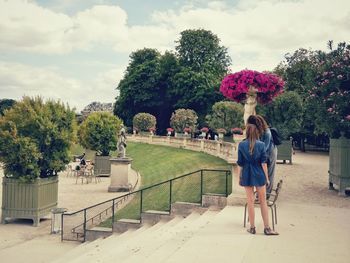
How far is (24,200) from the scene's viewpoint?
1558 centimetres

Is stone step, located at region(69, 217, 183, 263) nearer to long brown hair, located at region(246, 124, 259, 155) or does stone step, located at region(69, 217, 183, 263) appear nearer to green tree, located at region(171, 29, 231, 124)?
long brown hair, located at region(246, 124, 259, 155)

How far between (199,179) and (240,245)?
6341 millimetres

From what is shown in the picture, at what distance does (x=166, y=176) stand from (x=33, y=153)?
950cm

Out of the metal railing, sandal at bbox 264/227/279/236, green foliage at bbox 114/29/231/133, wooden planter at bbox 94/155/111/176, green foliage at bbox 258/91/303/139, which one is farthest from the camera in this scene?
green foliage at bbox 114/29/231/133

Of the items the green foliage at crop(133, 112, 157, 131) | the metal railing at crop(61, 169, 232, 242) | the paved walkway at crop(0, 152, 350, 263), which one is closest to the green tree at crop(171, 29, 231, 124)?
the green foliage at crop(133, 112, 157, 131)

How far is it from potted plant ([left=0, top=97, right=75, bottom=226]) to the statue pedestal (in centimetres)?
581

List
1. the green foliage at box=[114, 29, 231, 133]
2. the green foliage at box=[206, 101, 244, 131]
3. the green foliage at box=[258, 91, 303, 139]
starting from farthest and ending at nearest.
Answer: the green foliage at box=[114, 29, 231, 133]
the green foliage at box=[206, 101, 244, 131]
the green foliage at box=[258, 91, 303, 139]

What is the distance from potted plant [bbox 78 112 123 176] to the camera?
3111 cm

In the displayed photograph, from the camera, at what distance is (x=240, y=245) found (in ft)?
23.5

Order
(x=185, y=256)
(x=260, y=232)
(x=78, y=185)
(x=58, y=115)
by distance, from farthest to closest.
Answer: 1. (x=78, y=185)
2. (x=58, y=115)
3. (x=260, y=232)
4. (x=185, y=256)

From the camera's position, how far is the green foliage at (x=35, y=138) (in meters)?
15.8

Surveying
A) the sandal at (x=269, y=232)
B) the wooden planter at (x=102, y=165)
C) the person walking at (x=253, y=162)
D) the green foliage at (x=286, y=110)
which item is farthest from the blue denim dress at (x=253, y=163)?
the wooden planter at (x=102, y=165)

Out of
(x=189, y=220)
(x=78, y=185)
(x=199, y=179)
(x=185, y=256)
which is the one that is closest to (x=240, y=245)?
(x=185, y=256)

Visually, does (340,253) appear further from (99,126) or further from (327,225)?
(99,126)
